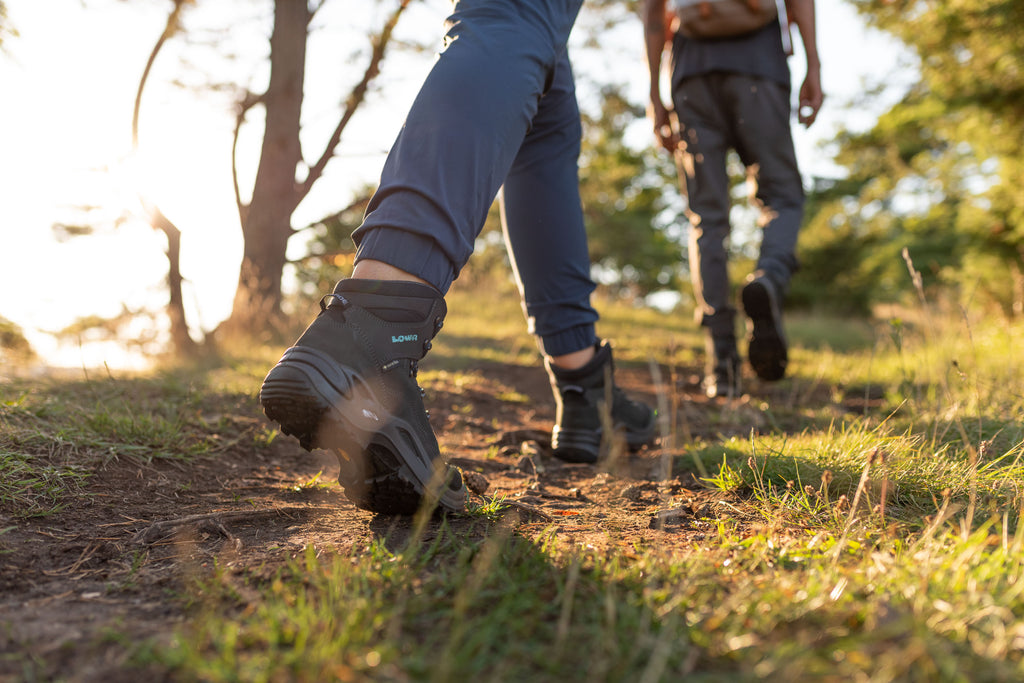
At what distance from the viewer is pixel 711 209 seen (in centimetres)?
359

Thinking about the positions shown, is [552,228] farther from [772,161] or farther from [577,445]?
[772,161]

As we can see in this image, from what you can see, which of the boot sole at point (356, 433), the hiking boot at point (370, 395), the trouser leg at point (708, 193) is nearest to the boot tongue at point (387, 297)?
the hiking boot at point (370, 395)

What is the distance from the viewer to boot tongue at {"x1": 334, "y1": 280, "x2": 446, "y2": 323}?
4.40 feet

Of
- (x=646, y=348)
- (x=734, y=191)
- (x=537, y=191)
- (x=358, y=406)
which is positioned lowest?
(x=646, y=348)

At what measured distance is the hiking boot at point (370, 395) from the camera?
1.23 m

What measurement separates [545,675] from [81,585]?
80cm

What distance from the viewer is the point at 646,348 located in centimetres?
556

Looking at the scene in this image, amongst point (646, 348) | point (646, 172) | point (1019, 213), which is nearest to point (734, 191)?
point (646, 172)

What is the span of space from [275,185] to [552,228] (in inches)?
190

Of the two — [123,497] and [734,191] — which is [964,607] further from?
[734,191]

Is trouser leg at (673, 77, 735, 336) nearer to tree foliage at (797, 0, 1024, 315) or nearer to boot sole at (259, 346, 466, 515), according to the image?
tree foliage at (797, 0, 1024, 315)

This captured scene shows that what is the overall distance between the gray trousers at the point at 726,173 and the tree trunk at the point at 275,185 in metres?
3.93

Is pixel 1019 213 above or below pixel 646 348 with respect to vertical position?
above

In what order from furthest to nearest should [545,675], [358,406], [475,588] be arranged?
[358,406] < [475,588] < [545,675]
